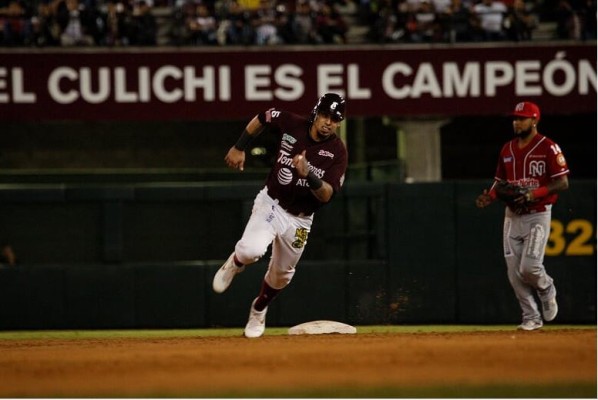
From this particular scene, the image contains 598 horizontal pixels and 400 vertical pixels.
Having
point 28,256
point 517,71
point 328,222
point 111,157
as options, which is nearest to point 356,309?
point 328,222

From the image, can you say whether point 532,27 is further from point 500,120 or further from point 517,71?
point 500,120

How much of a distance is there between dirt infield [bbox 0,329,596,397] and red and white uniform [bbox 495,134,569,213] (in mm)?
1859

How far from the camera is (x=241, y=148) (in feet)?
34.4

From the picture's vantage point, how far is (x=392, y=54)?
19.0m

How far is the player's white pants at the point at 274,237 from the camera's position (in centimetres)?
1027

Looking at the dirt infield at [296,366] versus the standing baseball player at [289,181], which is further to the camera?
the standing baseball player at [289,181]

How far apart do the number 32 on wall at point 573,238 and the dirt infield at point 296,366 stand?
5.64 metres

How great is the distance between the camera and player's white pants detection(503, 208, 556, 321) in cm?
1157

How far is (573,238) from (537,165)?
179 inches

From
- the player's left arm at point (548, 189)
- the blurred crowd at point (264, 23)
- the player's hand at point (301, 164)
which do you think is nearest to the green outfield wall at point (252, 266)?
the blurred crowd at point (264, 23)

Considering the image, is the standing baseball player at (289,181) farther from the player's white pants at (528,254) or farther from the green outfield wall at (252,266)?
the green outfield wall at (252,266)

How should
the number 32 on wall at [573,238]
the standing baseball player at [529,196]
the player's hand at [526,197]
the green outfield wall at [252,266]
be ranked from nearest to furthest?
1. the player's hand at [526,197]
2. the standing baseball player at [529,196]
3. the green outfield wall at [252,266]
4. the number 32 on wall at [573,238]

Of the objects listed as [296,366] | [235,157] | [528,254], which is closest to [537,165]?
[528,254]

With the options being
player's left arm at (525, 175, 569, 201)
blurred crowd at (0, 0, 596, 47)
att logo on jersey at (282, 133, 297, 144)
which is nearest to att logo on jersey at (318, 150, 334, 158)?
att logo on jersey at (282, 133, 297, 144)
